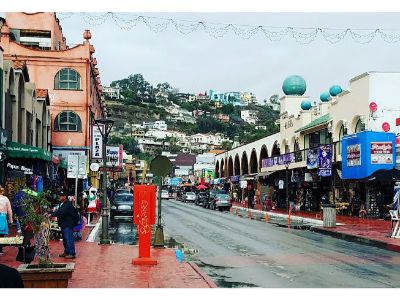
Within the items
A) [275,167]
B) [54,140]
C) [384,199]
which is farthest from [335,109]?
[54,140]

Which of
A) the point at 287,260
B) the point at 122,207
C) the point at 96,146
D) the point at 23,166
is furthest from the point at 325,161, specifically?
the point at 287,260

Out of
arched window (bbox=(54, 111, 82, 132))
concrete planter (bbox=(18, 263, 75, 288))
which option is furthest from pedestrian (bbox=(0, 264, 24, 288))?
arched window (bbox=(54, 111, 82, 132))

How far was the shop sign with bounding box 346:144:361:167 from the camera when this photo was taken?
35906mm

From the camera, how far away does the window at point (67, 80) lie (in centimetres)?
4725

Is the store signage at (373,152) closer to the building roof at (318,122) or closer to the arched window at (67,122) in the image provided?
the building roof at (318,122)

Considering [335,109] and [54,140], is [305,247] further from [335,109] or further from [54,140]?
[54,140]

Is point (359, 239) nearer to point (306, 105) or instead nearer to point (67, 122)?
point (67, 122)

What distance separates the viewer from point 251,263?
16125mm

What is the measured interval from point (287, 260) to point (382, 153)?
19713mm

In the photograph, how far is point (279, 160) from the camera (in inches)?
2153

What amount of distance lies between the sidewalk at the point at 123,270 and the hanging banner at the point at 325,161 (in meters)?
24.3

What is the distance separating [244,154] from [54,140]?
3590cm

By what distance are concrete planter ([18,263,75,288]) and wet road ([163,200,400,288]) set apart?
3.53 meters

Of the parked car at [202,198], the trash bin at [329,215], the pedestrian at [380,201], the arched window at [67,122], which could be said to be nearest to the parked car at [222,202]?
the parked car at [202,198]
